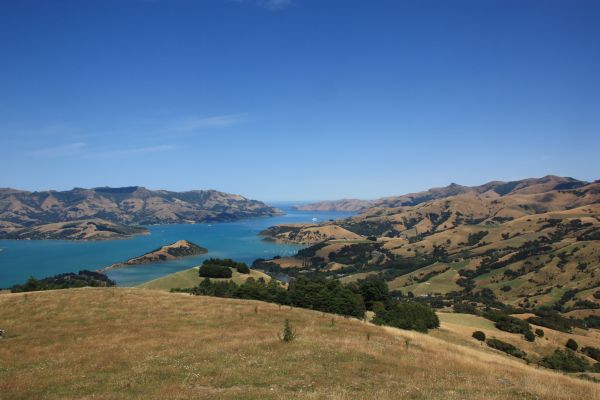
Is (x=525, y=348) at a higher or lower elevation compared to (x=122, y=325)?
lower

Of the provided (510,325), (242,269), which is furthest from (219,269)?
(510,325)

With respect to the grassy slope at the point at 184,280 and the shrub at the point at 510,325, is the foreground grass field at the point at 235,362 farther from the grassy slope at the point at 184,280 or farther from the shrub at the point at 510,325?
the grassy slope at the point at 184,280

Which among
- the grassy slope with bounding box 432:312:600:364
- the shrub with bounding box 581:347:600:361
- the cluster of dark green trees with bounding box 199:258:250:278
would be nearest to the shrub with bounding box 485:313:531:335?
the grassy slope with bounding box 432:312:600:364

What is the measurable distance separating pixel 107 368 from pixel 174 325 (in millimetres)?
12766

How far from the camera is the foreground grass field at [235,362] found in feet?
61.9

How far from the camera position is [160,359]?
24922mm

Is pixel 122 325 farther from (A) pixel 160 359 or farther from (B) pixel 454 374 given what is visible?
(B) pixel 454 374

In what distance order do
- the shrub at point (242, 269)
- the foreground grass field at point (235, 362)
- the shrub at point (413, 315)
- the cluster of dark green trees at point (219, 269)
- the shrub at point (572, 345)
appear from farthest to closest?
the shrub at point (242, 269) → the cluster of dark green trees at point (219, 269) → the shrub at point (572, 345) → the shrub at point (413, 315) → the foreground grass field at point (235, 362)

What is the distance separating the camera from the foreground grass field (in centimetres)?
1888

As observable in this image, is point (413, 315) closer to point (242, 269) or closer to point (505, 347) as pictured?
point (505, 347)

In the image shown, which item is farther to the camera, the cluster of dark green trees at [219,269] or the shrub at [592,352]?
the cluster of dark green trees at [219,269]

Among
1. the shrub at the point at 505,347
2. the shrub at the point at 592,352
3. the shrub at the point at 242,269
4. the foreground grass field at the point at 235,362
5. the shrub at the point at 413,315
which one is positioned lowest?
the shrub at the point at 592,352

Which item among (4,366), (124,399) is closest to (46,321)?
(4,366)

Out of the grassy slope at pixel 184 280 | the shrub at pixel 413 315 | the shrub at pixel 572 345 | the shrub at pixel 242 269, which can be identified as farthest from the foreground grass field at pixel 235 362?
the shrub at pixel 242 269
